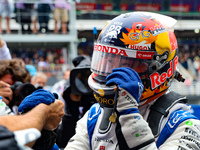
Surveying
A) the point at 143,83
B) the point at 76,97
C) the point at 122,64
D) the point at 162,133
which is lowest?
the point at 76,97

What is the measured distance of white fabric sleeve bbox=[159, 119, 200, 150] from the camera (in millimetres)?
1551

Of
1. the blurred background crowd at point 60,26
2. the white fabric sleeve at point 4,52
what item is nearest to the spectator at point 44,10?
the blurred background crowd at point 60,26

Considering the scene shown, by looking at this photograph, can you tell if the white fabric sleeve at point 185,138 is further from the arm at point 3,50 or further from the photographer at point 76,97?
the arm at point 3,50

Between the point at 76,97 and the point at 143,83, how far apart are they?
161cm

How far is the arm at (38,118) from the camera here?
1.02 metres

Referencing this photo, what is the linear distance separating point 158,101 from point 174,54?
0.32 m

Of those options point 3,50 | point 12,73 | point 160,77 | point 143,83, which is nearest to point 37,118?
point 143,83

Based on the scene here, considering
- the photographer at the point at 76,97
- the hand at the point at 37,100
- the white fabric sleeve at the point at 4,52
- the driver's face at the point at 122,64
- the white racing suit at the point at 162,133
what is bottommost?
the photographer at the point at 76,97

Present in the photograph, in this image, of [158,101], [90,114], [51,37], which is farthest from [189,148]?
[51,37]

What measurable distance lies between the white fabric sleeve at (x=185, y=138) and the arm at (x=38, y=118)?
1.99 feet

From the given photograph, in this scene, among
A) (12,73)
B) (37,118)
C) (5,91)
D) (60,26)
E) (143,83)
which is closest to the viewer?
(37,118)

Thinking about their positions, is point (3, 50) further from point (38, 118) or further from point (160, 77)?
point (38, 118)

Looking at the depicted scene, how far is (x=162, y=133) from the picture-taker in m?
1.66

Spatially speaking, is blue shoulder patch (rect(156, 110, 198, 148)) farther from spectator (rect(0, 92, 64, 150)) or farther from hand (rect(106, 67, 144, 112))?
spectator (rect(0, 92, 64, 150))
